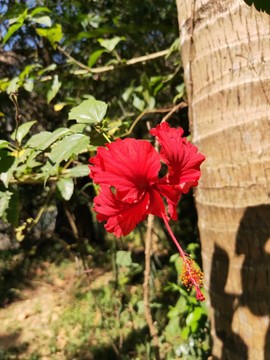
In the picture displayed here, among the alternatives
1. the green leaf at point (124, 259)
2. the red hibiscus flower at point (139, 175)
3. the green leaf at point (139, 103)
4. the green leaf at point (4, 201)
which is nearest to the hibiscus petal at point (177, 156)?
the red hibiscus flower at point (139, 175)

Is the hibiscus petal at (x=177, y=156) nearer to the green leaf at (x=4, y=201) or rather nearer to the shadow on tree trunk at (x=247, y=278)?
the shadow on tree trunk at (x=247, y=278)

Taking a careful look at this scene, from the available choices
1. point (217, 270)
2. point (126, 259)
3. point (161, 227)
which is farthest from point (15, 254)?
point (217, 270)

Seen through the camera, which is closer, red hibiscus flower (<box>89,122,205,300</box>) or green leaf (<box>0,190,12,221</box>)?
red hibiscus flower (<box>89,122,205,300</box>)

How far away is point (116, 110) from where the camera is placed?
2.79 metres

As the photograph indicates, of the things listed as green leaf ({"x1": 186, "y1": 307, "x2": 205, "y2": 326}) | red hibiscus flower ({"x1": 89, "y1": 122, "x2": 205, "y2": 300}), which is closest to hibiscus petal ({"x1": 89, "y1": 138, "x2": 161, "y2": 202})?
red hibiscus flower ({"x1": 89, "y1": 122, "x2": 205, "y2": 300})

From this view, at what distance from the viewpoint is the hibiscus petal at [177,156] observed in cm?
56

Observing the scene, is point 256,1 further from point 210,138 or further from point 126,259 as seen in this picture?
point 126,259

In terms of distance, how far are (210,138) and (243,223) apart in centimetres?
20

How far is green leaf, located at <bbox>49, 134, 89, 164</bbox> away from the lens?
25.0 inches

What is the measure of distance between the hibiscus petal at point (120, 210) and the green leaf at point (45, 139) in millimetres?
150

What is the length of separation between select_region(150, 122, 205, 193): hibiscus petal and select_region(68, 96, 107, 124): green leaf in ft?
0.51

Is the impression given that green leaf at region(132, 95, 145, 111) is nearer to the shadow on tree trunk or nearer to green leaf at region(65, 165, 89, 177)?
green leaf at region(65, 165, 89, 177)

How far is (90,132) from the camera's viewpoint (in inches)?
28.2

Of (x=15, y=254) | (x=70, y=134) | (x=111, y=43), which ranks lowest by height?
(x=15, y=254)
